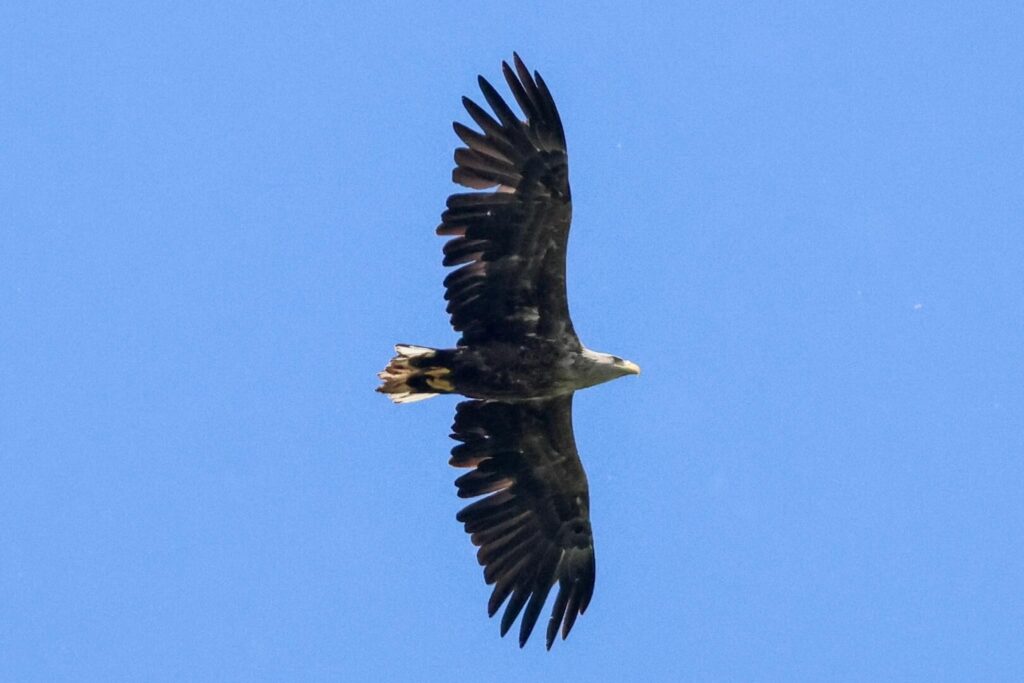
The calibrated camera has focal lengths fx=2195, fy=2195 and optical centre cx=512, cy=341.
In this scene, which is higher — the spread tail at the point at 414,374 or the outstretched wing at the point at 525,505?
the spread tail at the point at 414,374

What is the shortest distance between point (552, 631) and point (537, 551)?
79 cm

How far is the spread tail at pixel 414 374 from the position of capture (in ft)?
66.1

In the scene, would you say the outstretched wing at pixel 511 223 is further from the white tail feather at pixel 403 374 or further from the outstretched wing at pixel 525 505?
the outstretched wing at pixel 525 505

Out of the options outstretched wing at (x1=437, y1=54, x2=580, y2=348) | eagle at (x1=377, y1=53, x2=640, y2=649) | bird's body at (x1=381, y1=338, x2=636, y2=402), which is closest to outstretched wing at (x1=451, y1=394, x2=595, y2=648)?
eagle at (x1=377, y1=53, x2=640, y2=649)

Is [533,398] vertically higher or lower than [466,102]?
lower

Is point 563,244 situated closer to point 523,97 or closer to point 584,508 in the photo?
point 523,97

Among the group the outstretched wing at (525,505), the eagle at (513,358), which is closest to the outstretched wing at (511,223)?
the eagle at (513,358)

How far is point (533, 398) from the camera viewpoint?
68.1 feet

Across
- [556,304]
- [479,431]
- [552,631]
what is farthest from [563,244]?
[552,631]

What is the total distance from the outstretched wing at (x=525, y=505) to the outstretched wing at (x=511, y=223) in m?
1.04

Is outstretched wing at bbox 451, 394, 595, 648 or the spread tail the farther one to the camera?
outstretched wing at bbox 451, 394, 595, 648

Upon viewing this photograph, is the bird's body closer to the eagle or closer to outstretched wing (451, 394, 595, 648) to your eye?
the eagle

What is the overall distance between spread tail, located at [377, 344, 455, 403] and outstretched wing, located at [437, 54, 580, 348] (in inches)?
13.7

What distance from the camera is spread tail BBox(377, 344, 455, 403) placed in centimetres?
2016
